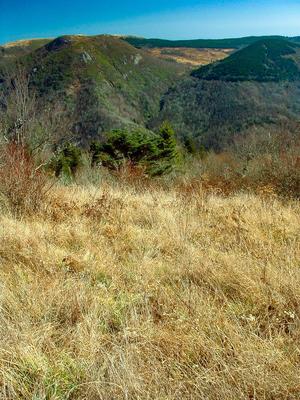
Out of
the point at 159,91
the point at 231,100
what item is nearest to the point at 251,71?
the point at 159,91

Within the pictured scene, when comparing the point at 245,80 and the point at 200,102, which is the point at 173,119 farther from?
the point at 245,80

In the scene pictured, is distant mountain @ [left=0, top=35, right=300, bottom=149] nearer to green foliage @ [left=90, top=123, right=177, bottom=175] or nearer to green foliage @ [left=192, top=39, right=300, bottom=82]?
green foliage @ [left=192, top=39, right=300, bottom=82]

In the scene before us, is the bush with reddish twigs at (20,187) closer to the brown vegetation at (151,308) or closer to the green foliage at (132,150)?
the brown vegetation at (151,308)

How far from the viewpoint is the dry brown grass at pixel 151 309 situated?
6.25 feet

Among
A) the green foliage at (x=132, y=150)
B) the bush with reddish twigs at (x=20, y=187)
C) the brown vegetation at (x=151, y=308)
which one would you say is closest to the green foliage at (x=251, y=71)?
the green foliage at (x=132, y=150)

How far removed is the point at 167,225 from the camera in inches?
173

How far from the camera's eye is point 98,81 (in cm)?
16038

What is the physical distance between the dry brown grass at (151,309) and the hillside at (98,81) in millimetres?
108877

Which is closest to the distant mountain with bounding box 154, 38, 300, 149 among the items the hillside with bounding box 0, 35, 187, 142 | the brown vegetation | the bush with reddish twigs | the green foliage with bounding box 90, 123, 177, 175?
the hillside with bounding box 0, 35, 187, 142

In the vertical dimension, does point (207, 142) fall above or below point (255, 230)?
below

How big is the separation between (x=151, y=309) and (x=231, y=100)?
145606mm

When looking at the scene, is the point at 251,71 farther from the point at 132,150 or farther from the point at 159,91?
the point at 132,150

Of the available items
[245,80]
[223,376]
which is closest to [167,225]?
[223,376]

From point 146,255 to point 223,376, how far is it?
5.62 ft
